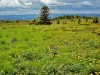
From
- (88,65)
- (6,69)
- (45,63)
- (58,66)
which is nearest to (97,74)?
(88,65)

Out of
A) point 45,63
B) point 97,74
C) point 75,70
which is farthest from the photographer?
point 45,63

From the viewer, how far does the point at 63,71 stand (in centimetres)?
1485

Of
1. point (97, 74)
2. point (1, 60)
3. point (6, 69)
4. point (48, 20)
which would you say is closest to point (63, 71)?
point (97, 74)

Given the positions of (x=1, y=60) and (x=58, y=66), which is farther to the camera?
Result: (x=1, y=60)

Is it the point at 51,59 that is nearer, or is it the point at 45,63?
the point at 45,63

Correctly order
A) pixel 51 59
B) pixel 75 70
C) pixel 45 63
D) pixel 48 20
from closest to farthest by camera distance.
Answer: pixel 75 70 → pixel 45 63 → pixel 51 59 → pixel 48 20

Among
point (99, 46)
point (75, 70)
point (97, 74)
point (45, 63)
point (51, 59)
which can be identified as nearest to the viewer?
point (97, 74)

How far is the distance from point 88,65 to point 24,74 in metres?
3.84

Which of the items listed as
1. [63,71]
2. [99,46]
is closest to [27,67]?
[63,71]

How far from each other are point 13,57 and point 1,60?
1.65 meters

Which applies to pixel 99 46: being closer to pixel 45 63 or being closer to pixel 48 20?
pixel 45 63

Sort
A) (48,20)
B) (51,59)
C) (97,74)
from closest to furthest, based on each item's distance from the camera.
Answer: (97,74) → (51,59) → (48,20)

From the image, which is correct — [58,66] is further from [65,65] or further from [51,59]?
[51,59]

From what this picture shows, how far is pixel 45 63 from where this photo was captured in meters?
16.5
